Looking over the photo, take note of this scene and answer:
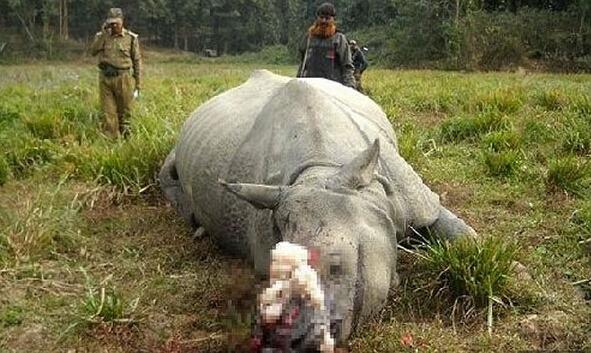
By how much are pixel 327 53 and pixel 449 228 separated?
4.87m

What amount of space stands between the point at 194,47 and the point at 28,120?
145ft

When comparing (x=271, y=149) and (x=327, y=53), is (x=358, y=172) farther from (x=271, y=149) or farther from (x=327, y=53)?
(x=327, y=53)

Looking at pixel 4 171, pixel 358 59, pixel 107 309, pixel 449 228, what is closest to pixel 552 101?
pixel 358 59

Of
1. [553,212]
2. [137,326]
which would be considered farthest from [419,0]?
[137,326]

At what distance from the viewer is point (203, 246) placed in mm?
5668

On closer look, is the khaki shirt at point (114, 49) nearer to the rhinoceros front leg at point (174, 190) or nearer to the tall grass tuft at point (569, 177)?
the rhinoceros front leg at point (174, 190)

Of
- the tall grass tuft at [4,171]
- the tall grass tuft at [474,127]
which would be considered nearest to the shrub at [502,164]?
the tall grass tuft at [474,127]

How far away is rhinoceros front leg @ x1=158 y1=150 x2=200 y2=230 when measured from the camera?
19.9ft

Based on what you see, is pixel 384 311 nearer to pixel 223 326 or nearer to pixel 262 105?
pixel 223 326

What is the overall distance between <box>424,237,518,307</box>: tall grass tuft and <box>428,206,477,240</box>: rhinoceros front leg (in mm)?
266

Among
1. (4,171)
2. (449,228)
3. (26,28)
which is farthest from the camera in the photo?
(26,28)

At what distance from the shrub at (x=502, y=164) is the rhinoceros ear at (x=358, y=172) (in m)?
3.46

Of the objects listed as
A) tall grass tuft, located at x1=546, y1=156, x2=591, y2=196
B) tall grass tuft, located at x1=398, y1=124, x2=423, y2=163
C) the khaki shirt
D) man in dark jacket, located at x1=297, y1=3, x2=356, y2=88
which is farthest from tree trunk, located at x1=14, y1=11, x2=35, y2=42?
tall grass tuft, located at x1=546, y1=156, x2=591, y2=196

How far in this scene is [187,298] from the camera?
483 cm
